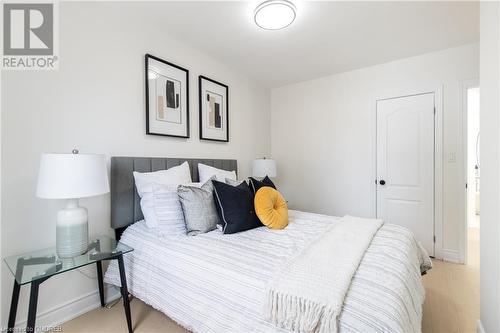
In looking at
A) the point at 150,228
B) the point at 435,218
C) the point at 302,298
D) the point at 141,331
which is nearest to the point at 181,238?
the point at 150,228

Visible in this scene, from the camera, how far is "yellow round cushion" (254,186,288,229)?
6.20 ft

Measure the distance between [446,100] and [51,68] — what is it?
3.85 m

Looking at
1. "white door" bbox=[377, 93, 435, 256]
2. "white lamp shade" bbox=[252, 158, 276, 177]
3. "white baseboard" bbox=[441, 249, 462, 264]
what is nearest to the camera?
"white baseboard" bbox=[441, 249, 462, 264]

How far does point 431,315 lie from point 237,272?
1.67 meters

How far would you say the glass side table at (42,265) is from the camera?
3.92 feet

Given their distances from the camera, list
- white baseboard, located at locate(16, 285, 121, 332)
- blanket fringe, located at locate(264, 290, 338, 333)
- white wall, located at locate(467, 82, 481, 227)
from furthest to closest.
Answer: white wall, located at locate(467, 82, 481, 227) → white baseboard, located at locate(16, 285, 121, 332) → blanket fringe, located at locate(264, 290, 338, 333)

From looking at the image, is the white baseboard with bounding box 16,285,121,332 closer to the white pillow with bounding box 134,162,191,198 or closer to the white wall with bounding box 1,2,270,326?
the white wall with bounding box 1,2,270,326

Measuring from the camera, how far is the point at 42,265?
4.44ft

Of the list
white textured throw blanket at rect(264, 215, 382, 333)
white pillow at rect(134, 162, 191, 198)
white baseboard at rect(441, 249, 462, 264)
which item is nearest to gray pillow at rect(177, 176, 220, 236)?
white pillow at rect(134, 162, 191, 198)

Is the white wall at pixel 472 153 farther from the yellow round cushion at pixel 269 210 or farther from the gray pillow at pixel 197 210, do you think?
the gray pillow at pixel 197 210

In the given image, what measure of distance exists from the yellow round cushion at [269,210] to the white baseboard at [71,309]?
4.62ft

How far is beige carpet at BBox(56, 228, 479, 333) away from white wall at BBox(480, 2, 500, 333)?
0.33 m

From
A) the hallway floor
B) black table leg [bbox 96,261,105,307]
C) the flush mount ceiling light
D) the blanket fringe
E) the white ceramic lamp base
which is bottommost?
the hallway floor

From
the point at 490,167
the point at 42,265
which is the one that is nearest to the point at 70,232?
the point at 42,265
